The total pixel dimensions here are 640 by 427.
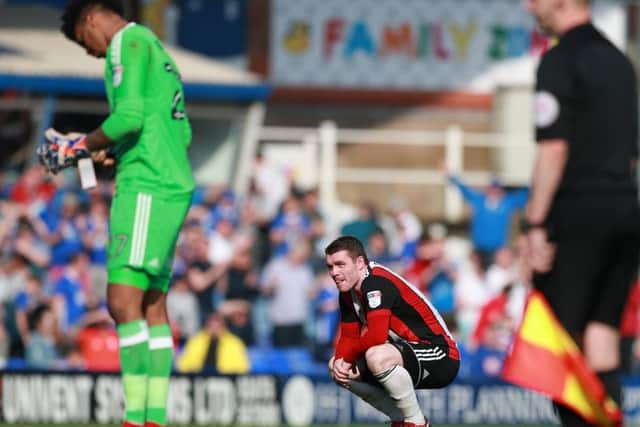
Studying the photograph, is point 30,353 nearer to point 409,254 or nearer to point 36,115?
point 409,254

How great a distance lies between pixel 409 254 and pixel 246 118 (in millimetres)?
4806

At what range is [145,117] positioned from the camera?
8.33 meters

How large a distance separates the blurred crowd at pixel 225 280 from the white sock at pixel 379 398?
609 centimetres

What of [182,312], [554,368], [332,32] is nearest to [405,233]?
[182,312]

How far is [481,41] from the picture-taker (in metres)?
26.9

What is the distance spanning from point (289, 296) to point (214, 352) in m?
1.93

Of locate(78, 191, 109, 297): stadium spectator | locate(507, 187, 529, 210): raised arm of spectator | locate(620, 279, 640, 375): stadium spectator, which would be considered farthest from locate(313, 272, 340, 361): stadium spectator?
locate(507, 187, 529, 210): raised arm of spectator

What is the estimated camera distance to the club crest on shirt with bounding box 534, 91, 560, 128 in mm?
6430

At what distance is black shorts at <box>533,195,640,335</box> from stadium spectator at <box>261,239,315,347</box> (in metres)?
10.0

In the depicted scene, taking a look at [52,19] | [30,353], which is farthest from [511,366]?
[52,19]

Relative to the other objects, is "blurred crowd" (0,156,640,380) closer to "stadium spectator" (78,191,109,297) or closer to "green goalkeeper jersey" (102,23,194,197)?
"stadium spectator" (78,191,109,297)

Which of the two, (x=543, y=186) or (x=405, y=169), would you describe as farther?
(x=405, y=169)

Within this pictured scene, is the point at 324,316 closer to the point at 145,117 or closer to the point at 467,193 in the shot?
the point at 467,193

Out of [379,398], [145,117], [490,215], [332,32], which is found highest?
[332,32]
